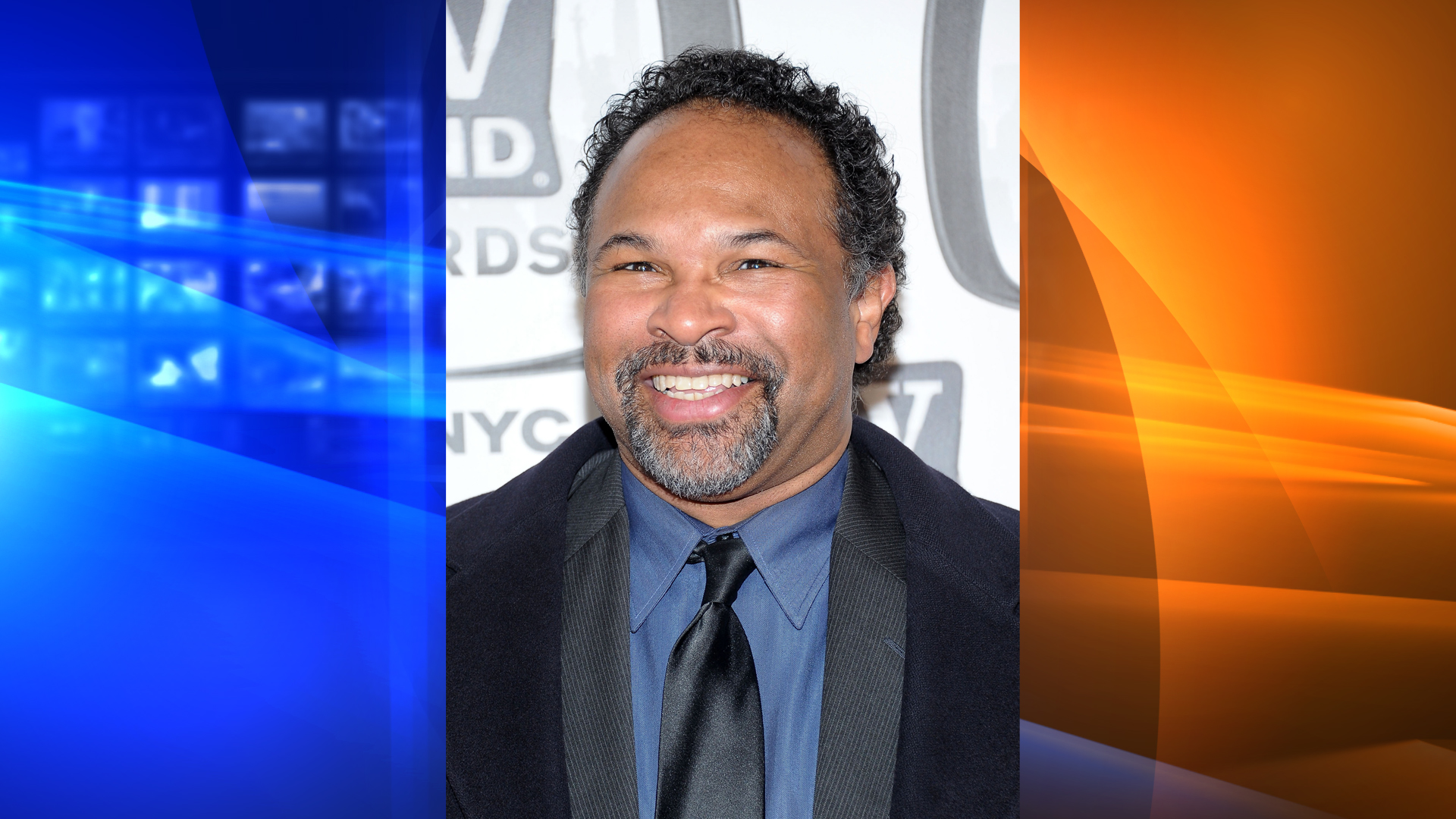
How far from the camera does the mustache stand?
5.56 ft

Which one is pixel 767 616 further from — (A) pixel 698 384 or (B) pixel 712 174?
(B) pixel 712 174

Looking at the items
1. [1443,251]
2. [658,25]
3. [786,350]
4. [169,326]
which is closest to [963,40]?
[658,25]

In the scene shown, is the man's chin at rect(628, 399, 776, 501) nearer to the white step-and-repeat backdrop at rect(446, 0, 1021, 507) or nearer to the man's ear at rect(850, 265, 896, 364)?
the man's ear at rect(850, 265, 896, 364)

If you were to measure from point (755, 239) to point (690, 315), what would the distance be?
0.70 feet

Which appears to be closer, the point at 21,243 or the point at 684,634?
the point at 21,243

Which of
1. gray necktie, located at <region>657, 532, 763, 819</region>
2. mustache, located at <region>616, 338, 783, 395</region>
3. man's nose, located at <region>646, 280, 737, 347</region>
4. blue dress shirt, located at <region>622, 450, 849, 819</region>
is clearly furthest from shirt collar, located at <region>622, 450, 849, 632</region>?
man's nose, located at <region>646, 280, 737, 347</region>

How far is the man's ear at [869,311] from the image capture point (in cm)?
204

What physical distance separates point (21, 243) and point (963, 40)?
7.65ft

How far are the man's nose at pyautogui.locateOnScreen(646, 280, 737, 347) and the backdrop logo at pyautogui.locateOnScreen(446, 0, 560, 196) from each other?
99cm

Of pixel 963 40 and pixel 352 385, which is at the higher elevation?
pixel 963 40

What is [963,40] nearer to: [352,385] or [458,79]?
[458,79]

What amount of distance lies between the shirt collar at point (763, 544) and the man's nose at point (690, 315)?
0.35 meters

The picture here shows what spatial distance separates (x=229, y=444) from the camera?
81cm

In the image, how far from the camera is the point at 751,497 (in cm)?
188
